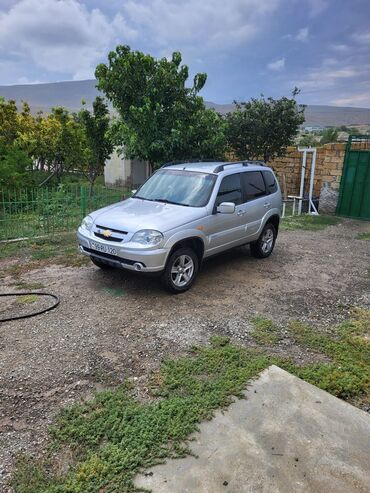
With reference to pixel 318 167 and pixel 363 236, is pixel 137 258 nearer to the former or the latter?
pixel 363 236

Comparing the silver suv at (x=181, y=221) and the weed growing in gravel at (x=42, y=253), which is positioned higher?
the silver suv at (x=181, y=221)

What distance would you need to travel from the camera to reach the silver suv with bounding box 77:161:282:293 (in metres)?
4.67

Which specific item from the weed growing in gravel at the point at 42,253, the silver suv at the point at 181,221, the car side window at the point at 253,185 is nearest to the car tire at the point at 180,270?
the silver suv at the point at 181,221

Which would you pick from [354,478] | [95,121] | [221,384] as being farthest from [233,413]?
[95,121]

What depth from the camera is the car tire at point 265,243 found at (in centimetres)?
680

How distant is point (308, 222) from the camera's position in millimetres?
10922

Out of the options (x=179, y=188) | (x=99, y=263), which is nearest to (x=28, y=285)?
(x=99, y=263)

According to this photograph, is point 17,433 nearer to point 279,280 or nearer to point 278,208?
point 279,280

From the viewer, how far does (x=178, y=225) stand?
190 inches

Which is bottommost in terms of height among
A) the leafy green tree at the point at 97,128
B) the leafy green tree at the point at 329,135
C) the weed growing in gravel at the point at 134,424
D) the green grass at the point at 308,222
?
the weed growing in gravel at the point at 134,424

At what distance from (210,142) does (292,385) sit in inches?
302

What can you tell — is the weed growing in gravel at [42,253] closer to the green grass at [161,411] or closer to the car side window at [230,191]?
the car side window at [230,191]

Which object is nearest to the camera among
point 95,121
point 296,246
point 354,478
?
point 354,478

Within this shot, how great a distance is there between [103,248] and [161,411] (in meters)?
2.55
